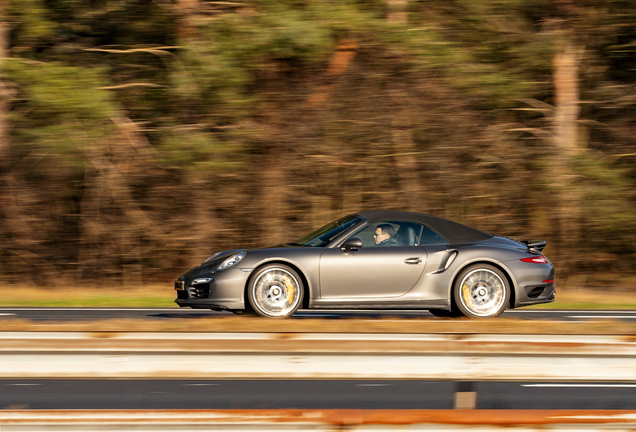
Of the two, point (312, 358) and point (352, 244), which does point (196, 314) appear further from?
point (312, 358)

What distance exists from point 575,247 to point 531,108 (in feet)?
10.5

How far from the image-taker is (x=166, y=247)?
55.5 ft

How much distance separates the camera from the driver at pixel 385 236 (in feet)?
28.5

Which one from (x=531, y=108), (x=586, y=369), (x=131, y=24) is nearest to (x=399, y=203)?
(x=531, y=108)

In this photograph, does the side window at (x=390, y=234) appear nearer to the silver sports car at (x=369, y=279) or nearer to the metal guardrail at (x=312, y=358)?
the silver sports car at (x=369, y=279)

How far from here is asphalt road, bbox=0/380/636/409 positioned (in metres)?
5.25

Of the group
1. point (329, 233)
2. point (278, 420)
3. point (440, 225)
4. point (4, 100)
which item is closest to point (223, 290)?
point (329, 233)

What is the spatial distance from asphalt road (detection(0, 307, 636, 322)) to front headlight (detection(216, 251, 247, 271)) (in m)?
1.22

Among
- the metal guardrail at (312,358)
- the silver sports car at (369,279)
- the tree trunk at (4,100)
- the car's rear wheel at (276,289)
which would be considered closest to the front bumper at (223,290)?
the silver sports car at (369,279)

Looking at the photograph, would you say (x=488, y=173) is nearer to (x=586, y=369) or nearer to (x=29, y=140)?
(x=29, y=140)

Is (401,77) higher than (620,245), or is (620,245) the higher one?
(401,77)

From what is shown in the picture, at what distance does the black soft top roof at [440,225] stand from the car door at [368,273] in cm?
42

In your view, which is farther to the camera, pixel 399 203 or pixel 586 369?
pixel 399 203

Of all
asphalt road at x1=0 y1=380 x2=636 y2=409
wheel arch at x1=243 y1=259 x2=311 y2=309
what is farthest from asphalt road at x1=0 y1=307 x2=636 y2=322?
asphalt road at x1=0 y1=380 x2=636 y2=409
